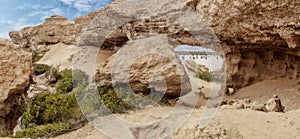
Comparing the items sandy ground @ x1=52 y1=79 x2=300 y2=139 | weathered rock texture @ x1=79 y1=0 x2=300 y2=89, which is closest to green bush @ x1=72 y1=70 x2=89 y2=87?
weathered rock texture @ x1=79 y1=0 x2=300 y2=89

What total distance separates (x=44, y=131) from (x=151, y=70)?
14.0 ft

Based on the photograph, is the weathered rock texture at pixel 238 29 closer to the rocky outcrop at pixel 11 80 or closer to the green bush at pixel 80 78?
the green bush at pixel 80 78

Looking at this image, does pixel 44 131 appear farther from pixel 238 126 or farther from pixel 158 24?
pixel 158 24

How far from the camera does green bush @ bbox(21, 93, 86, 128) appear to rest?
9055mm

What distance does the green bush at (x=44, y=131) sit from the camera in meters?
8.06

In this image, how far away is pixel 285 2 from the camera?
26.1 ft

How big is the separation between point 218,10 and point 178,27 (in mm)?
2715

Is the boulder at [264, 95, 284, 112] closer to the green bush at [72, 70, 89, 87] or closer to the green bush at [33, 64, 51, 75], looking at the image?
the green bush at [72, 70, 89, 87]

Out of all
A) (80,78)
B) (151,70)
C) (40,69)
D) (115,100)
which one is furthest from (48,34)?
(115,100)

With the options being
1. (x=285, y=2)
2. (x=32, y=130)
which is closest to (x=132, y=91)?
(x=32, y=130)

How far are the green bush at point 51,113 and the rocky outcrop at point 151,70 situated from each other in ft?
6.88

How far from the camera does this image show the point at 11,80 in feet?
27.8

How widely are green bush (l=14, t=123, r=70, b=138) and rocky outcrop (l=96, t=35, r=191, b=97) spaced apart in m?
3.20

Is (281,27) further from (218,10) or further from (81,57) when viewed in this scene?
(81,57)
